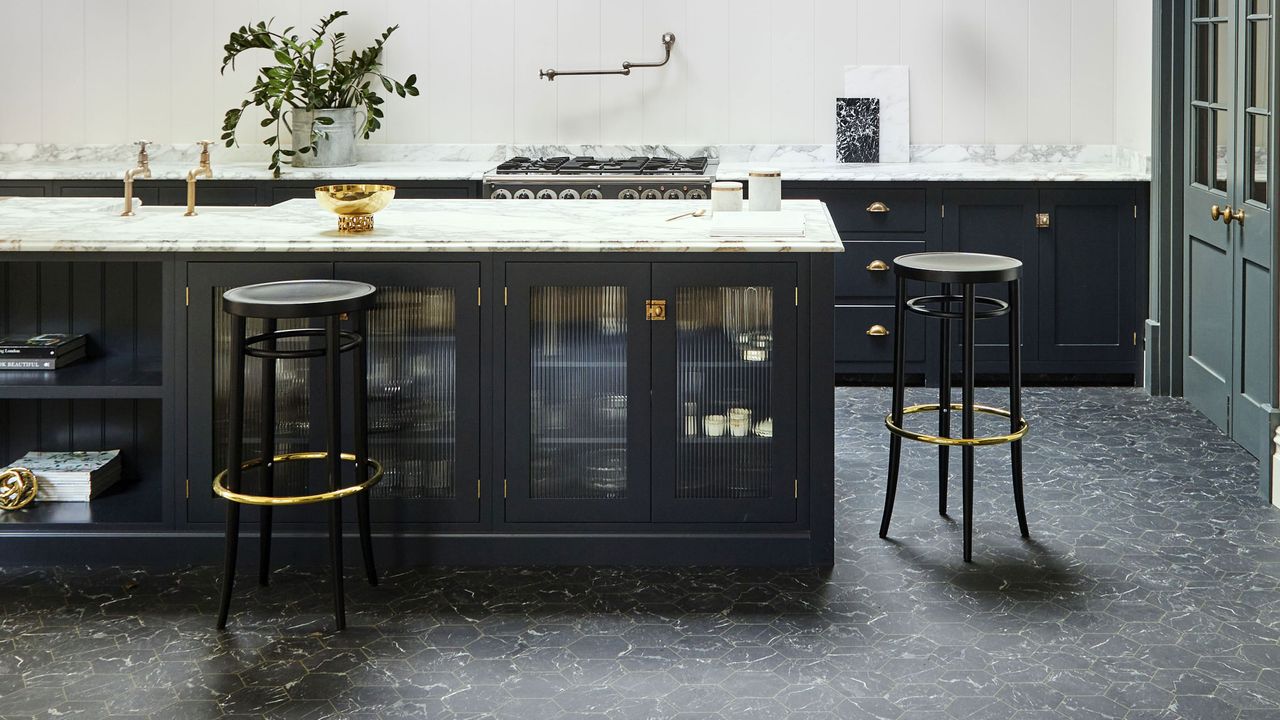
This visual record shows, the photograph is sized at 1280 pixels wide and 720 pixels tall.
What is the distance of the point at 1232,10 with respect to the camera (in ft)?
16.1

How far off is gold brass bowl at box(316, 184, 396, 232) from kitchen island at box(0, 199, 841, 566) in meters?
0.05

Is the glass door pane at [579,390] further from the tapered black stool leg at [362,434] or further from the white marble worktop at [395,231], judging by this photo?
the tapered black stool leg at [362,434]

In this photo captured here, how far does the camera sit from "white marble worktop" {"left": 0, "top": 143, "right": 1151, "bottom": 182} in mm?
6172

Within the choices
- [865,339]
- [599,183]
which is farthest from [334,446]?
[865,339]

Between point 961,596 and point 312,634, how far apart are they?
5.28 ft

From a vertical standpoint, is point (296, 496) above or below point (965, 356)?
below

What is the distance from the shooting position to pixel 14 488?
12.6ft

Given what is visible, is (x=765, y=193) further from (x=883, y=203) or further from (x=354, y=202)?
(x=883, y=203)

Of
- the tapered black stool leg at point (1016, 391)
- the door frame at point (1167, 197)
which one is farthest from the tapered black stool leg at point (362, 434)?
the door frame at point (1167, 197)

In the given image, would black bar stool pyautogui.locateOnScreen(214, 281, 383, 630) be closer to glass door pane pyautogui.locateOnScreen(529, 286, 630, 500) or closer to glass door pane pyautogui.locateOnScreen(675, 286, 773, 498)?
glass door pane pyautogui.locateOnScreen(529, 286, 630, 500)

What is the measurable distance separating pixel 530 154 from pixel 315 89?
105 centimetres

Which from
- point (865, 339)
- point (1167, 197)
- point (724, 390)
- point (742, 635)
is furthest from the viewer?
point (865, 339)

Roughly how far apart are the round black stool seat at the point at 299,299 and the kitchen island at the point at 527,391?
15 cm

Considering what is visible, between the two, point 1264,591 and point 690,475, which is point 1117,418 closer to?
point 1264,591
